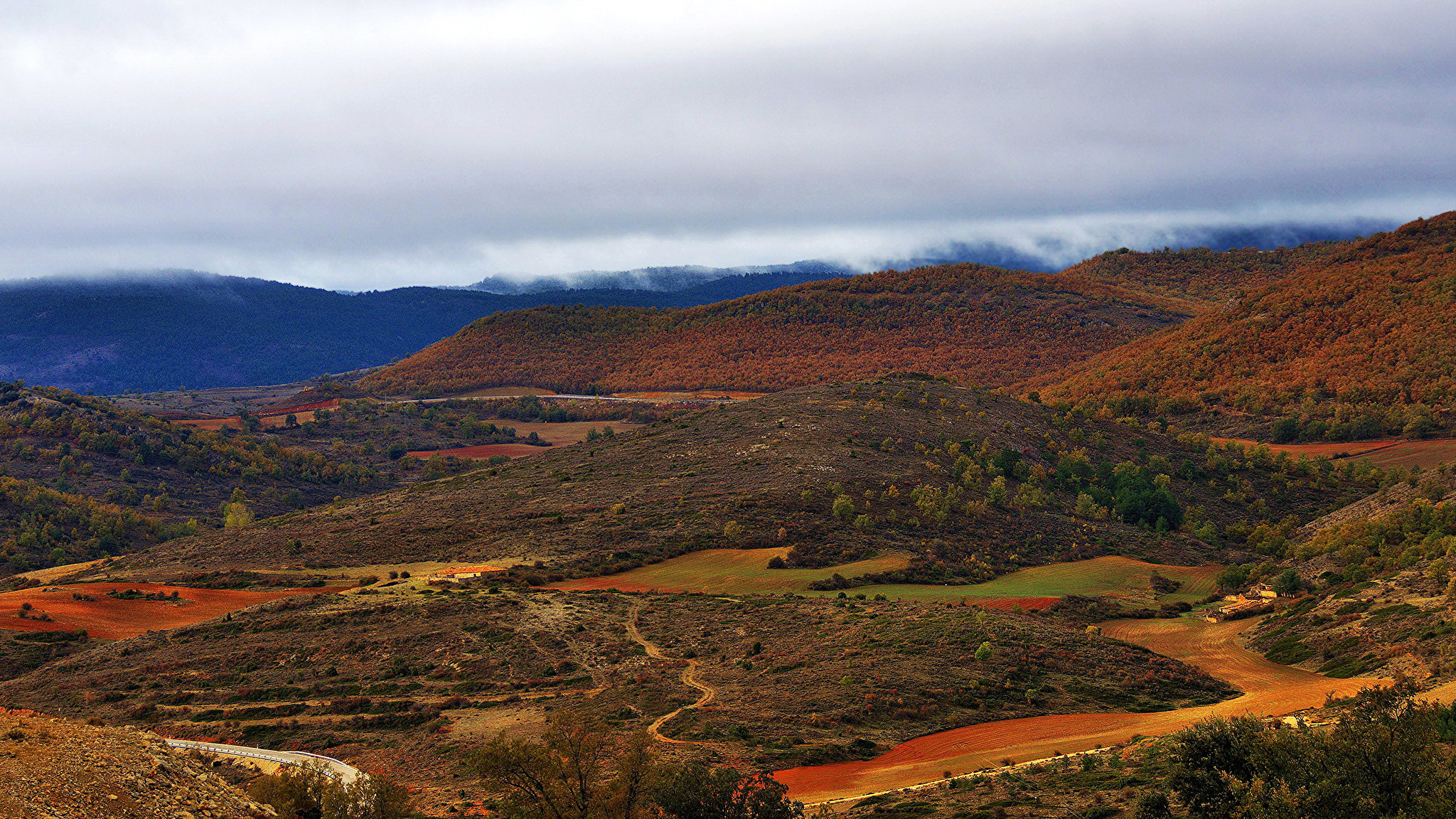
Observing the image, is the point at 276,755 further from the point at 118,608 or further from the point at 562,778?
the point at 118,608

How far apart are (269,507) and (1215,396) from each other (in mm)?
140351

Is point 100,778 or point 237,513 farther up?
point 100,778

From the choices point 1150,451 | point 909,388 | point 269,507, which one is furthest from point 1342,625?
point 269,507

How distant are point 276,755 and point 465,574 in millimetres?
30270

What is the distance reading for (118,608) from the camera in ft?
219

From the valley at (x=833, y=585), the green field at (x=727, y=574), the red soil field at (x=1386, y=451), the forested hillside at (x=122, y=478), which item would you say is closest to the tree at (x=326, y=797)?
the valley at (x=833, y=585)

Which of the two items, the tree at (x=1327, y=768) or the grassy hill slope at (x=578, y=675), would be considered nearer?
the tree at (x=1327, y=768)

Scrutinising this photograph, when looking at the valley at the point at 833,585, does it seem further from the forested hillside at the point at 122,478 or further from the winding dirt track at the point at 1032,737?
the forested hillside at the point at 122,478

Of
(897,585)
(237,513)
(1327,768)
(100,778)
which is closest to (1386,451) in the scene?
(897,585)

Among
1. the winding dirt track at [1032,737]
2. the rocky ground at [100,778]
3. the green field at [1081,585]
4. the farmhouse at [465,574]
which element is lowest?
the green field at [1081,585]

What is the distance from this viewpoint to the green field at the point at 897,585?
65375mm

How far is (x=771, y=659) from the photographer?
48.2m

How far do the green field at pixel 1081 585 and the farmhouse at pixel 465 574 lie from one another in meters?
22.6

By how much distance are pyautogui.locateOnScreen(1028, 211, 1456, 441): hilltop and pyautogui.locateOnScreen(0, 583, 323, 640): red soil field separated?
108 m
